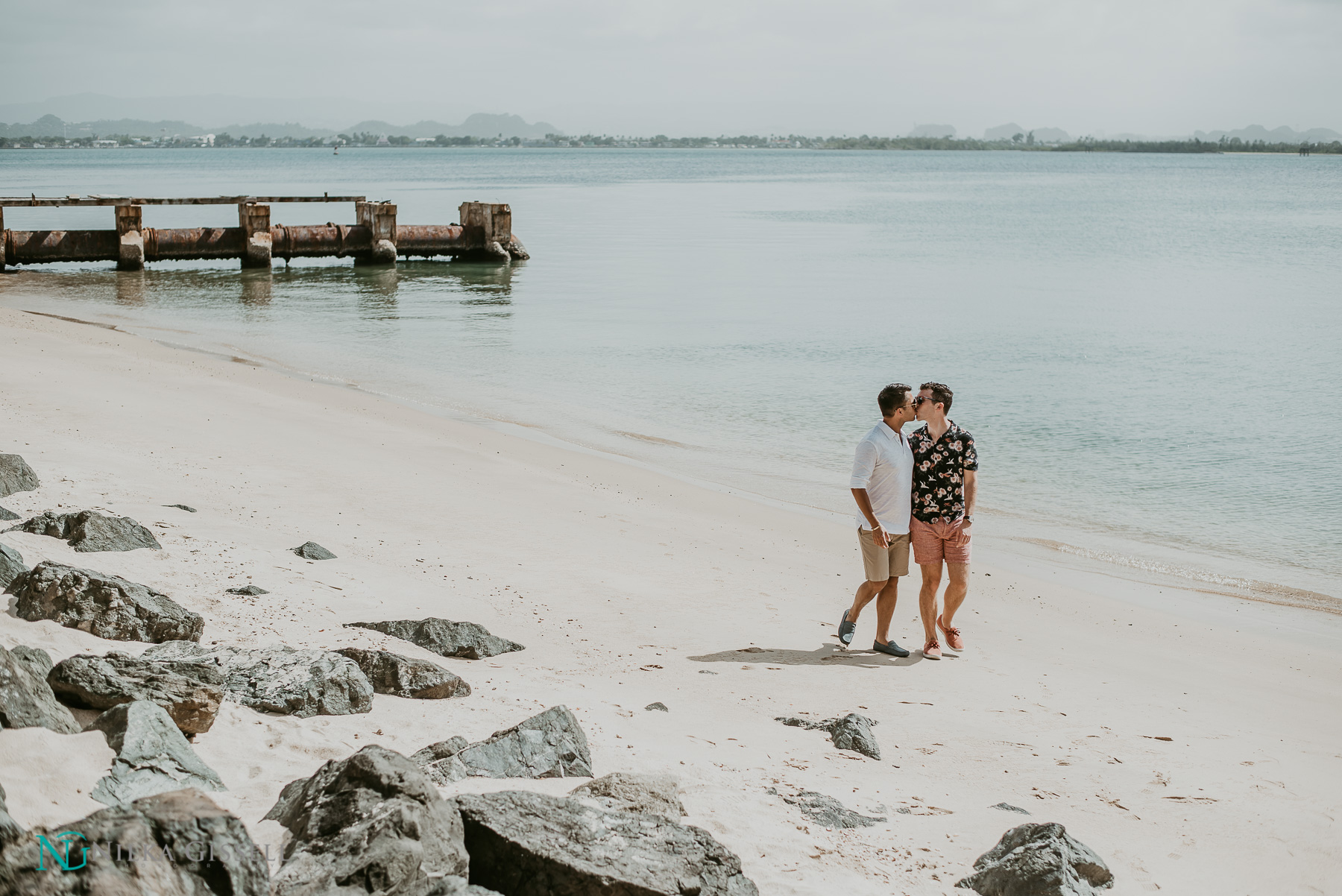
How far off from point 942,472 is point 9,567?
15.8 feet

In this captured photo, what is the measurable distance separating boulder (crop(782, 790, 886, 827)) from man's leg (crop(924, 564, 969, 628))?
2.47m

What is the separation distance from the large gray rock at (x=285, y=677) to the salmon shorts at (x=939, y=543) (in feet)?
10.9

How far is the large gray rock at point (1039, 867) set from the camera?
3.58m

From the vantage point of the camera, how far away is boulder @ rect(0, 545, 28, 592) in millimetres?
5027

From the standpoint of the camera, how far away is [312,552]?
670cm

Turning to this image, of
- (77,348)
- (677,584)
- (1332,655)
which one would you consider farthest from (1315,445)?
(77,348)

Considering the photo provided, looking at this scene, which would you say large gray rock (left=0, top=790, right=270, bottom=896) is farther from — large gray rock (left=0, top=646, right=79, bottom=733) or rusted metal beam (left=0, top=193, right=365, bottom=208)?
rusted metal beam (left=0, top=193, right=365, bottom=208)

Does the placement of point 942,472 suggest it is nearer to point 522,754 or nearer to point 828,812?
point 828,812

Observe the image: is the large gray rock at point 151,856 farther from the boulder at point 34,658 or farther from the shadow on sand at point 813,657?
the shadow on sand at point 813,657

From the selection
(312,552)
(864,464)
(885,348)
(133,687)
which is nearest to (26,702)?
(133,687)

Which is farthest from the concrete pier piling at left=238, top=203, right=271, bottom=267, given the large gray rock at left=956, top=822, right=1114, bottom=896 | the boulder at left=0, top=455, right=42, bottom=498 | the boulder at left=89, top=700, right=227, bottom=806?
the large gray rock at left=956, top=822, right=1114, bottom=896

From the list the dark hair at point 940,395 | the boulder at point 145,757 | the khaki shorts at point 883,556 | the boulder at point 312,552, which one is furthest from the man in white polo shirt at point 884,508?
the boulder at point 145,757

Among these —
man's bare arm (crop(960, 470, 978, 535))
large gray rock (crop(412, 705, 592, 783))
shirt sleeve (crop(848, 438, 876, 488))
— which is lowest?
large gray rock (crop(412, 705, 592, 783))

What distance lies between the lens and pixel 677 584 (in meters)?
7.32
